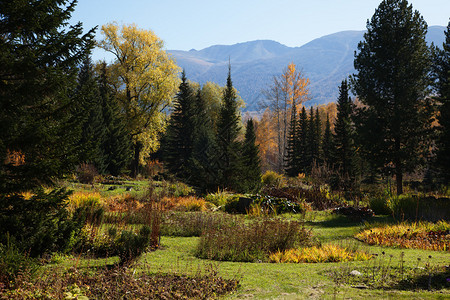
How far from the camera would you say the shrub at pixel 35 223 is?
18.3 ft

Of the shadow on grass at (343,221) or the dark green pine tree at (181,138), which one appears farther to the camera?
the dark green pine tree at (181,138)

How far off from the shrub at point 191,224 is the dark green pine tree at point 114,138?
17.2 m

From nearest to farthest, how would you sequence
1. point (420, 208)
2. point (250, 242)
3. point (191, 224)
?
point (250, 242)
point (191, 224)
point (420, 208)

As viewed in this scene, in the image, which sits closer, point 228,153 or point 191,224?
point 191,224

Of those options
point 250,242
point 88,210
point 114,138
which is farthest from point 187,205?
point 114,138

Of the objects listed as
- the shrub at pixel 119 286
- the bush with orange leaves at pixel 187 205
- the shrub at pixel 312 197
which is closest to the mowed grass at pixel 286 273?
the shrub at pixel 119 286

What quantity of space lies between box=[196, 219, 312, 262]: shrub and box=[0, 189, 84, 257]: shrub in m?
2.70

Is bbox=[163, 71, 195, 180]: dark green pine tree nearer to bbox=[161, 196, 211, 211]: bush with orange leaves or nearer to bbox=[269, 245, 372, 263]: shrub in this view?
bbox=[161, 196, 211, 211]: bush with orange leaves

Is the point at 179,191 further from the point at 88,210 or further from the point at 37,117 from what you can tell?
the point at 37,117

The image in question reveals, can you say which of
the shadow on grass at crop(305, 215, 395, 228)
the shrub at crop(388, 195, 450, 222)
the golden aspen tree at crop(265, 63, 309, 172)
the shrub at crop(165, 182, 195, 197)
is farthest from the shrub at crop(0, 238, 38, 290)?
the golden aspen tree at crop(265, 63, 309, 172)

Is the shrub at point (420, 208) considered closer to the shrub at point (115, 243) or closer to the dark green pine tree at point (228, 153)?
the dark green pine tree at point (228, 153)

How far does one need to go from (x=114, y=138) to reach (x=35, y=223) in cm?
2210

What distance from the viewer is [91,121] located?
24.0 meters

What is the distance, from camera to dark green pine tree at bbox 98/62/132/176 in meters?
27.0
